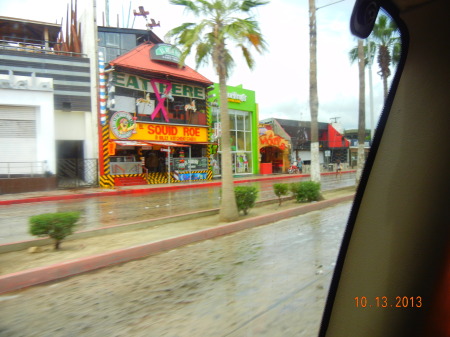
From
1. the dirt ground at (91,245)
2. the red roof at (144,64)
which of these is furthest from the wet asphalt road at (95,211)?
the red roof at (144,64)

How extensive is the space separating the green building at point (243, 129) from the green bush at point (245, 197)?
17.1 meters

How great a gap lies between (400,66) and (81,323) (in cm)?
343

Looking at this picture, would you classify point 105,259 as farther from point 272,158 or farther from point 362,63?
point 272,158

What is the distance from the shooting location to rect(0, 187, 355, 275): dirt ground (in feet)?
17.4

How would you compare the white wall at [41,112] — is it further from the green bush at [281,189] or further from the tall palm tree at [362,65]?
the tall palm tree at [362,65]

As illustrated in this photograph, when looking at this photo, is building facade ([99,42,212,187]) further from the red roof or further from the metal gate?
the metal gate

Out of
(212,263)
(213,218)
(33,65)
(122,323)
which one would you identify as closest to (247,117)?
(33,65)

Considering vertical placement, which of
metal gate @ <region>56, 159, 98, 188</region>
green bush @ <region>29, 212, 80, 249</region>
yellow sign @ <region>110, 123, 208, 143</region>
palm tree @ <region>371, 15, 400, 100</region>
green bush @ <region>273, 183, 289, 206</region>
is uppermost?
yellow sign @ <region>110, 123, 208, 143</region>

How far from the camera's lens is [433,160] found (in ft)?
5.60

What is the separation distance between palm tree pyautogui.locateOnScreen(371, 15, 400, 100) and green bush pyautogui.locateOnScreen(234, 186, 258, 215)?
7.09 metres

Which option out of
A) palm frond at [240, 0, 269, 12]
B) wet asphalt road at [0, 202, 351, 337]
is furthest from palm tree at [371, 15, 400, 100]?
palm frond at [240, 0, 269, 12]

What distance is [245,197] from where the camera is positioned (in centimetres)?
890
